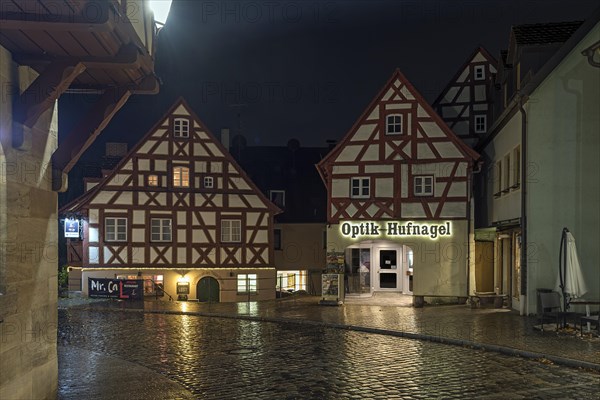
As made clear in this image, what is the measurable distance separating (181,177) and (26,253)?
25.3m

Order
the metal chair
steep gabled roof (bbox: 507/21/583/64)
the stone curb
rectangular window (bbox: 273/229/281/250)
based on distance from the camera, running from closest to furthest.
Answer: the stone curb, the metal chair, steep gabled roof (bbox: 507/21/583/64), rectangular window (bbox: 273/229/281/250)

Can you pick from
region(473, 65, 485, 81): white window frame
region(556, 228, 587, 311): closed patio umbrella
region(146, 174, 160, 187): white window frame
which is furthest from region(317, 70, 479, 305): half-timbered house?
region(146, 174, 160, 187): white window frame

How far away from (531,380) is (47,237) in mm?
7578

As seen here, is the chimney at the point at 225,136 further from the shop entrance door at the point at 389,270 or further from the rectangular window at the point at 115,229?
the shop entrance door at the point at 389,270

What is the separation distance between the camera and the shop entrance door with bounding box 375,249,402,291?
27.0 metres

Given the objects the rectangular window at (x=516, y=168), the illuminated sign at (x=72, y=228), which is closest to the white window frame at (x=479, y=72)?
the rectangular window at (x=516, y=168)

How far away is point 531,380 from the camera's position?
10305mm

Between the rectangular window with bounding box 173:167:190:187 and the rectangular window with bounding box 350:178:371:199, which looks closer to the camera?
the rectangular window with bounding box 350:178:371:199

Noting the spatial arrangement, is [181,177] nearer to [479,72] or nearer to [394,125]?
[394,125]

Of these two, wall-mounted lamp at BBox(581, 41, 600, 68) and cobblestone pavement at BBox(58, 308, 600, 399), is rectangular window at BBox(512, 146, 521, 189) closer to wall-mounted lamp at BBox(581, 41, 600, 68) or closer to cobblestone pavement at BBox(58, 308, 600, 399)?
wall-mounted lamp at BBox(581, 41, 600, 68)

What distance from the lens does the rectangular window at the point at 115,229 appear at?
102 ft

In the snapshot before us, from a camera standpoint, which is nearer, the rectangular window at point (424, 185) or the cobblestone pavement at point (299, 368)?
the cobblestone pavement at point (299, 368)

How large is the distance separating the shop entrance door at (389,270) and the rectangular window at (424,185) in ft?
11.7

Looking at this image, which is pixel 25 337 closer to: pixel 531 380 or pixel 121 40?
pixel 121 40
